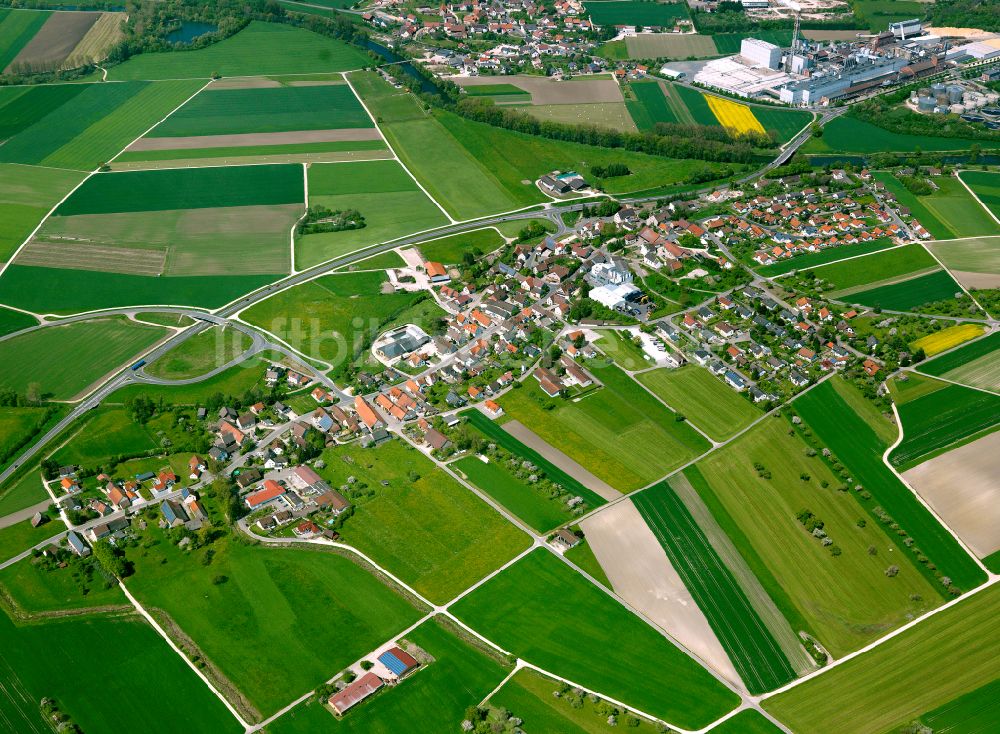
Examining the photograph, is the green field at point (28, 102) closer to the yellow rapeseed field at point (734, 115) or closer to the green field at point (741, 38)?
the yellow rapeseed field at point (734, 115)

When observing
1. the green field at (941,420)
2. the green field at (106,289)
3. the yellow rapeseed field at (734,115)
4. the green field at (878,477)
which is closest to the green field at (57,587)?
the green field at (106,289)

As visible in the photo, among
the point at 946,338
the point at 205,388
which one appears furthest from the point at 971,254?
the point at 205,388

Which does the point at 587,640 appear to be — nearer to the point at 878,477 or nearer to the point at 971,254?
the point at 878,477

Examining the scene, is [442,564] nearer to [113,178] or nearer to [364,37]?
[113,178]

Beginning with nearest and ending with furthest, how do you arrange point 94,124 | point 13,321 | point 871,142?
1. point 13,321
2. point 871,142
3. point 94,124

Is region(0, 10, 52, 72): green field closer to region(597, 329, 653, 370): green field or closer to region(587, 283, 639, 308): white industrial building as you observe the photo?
region(587, 283, 639, 308): white industrial building

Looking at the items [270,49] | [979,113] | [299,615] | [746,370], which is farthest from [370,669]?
[270,49]
